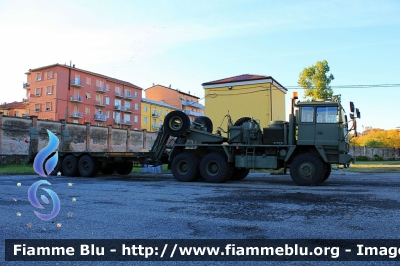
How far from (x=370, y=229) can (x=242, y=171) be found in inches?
399

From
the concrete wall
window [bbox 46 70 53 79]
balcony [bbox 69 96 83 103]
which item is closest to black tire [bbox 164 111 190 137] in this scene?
the concrete wall

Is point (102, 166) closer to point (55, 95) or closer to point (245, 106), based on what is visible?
point (245, 106)

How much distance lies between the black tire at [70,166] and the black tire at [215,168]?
661cm

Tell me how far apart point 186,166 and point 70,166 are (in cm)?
629

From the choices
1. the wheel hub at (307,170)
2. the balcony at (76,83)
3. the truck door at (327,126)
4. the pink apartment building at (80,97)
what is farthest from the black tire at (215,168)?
the balcony at (76,83)

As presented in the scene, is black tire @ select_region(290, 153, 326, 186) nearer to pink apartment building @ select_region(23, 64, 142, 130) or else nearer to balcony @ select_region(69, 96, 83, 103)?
pink apartment building @ select_region(23, 64, 142, 130)

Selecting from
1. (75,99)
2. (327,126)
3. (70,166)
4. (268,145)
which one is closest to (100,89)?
(75,99)

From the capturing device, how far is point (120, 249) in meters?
4.43

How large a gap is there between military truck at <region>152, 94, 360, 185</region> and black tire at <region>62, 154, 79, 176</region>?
419 centimetres

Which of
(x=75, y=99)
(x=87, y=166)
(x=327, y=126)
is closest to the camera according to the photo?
(x=327, y=126)

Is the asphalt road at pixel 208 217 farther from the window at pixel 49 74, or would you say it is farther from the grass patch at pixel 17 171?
the window at pixel 49 74

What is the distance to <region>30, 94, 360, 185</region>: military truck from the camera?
12469mm

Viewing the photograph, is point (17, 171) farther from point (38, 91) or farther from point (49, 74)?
point (38, 91)

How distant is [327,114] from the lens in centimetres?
1261
